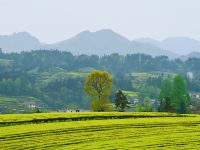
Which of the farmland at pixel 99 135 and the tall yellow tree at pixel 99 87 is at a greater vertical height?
the tall yellow tree at pixel 99 87

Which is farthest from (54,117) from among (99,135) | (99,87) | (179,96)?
(179,96)

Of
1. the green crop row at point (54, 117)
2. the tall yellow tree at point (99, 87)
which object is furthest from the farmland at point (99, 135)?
the tall yellow tree at point (99, 87)

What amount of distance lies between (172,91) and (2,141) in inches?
3286

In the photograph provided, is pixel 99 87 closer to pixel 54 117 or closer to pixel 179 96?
pixel 179 96

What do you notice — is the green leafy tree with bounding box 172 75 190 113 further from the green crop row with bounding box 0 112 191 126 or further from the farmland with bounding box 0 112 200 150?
the farmland with bounding box 0 112 200 150

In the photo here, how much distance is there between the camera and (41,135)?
49.4 m

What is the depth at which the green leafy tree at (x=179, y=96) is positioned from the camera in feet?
395

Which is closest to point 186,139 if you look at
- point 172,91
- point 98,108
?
point 98,108

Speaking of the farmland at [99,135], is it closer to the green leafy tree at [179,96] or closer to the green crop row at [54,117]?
the green crop row at [54,117]

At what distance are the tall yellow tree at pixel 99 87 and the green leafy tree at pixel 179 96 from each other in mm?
19732

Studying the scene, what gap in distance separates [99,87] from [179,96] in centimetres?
2428

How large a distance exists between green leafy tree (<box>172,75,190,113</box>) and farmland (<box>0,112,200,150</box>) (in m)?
58.9

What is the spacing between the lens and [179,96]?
12175 centimetres

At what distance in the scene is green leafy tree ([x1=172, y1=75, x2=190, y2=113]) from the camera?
120312 millimetres
